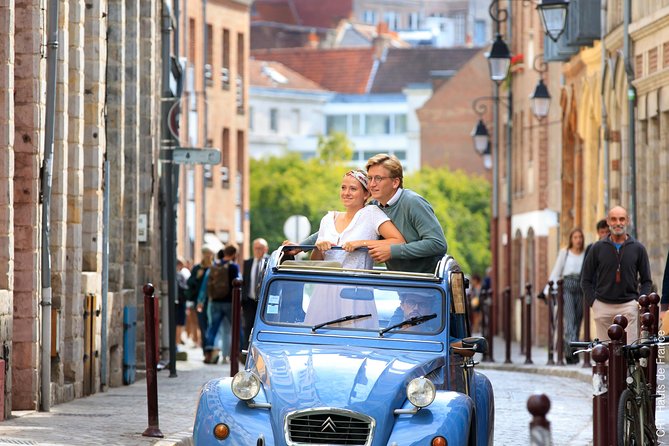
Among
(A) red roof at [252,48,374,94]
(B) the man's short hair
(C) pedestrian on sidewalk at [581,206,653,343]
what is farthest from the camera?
(A) red roof at [252,48,374,94]

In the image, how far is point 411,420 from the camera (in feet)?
37.4

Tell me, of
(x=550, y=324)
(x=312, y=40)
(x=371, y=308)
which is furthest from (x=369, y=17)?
(x=371, y=308)

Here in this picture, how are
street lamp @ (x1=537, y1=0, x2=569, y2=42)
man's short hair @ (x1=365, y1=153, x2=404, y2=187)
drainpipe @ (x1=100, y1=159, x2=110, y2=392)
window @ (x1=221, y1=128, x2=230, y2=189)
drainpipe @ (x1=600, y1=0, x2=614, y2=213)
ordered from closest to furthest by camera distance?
man's short hair @ (x1=365, y1=153, x2=404, y2=187) < drainpipe @ (x1=100, y1=159, x2=110, y2=392) < street lamp @ (x1=537, y1=0, x2=569, y2=42) < drainpipe @ (x1=600, y1=0, x2=614, y2=213) < window @ (x1=221, y1=128, x2=230, y2=189)

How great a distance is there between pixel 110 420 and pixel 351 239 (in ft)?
14.8

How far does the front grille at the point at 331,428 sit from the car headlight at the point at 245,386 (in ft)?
1.07

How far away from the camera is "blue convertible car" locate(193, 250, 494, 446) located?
37.2ft

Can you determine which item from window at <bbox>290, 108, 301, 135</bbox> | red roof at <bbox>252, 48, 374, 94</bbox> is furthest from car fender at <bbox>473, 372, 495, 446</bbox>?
red roof at <bbox>252, 48, 374, 94</bbox>

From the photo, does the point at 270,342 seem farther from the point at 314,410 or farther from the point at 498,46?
the point at 498,46

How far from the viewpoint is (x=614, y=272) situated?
20703 mm

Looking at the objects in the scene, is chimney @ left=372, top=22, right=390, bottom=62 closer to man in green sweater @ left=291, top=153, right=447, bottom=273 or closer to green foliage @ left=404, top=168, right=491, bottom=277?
green foliage @ left=404, top=168, right=491, bottom=277

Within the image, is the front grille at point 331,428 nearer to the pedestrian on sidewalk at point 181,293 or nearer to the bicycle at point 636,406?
the bicycle at point 636,406

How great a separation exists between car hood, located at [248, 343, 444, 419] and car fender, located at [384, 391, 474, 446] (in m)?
0.14

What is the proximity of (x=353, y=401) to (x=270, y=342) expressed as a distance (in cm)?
119

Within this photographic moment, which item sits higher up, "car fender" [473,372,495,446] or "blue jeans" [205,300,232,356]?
"car fender" [473,372,495,446]
